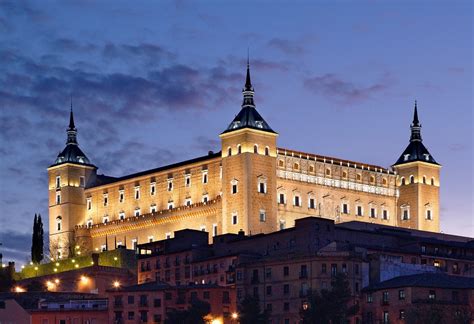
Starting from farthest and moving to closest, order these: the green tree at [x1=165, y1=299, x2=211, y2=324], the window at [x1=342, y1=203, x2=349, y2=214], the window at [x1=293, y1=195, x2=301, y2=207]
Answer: the window at [x1=342, y1=203, x2=349, y2=214]
the window at [x1=293, y1=195, x2=301, y2=207]
the green tree at [x1=165, y1=299, x2=211, y2=324]

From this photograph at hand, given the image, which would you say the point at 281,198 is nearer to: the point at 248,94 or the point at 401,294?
the point at 248,94

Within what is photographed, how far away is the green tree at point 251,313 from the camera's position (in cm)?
12419

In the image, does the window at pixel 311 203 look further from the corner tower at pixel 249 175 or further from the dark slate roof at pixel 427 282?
the dark slate roof at pixel 427 282

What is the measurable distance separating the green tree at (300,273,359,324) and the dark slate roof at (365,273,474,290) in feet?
17.7

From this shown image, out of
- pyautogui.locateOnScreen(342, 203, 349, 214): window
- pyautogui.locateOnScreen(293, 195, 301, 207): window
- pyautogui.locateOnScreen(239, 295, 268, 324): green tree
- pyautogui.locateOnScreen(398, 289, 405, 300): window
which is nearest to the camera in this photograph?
pyautogui.locateOnScreen(239, 295, 268, 324): green tree

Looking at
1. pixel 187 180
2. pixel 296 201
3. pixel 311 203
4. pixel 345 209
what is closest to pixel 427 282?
pixel 296 201

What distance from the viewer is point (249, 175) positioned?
181625mm

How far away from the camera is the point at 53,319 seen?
13462 centimetres

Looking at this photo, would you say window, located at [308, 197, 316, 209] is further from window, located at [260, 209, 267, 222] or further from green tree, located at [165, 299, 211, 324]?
green tree, located at [165, 299, 211, 324]

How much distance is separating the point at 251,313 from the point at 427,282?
1592 cm

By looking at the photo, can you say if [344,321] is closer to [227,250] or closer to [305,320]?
[305,320]

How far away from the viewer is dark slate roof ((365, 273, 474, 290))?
126 metres

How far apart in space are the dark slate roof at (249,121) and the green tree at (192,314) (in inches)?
2325

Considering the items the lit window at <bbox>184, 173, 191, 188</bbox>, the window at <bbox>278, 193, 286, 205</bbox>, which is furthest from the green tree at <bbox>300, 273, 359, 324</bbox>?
the lit window at <bbox>184, 173, 191, 188</bbox>
